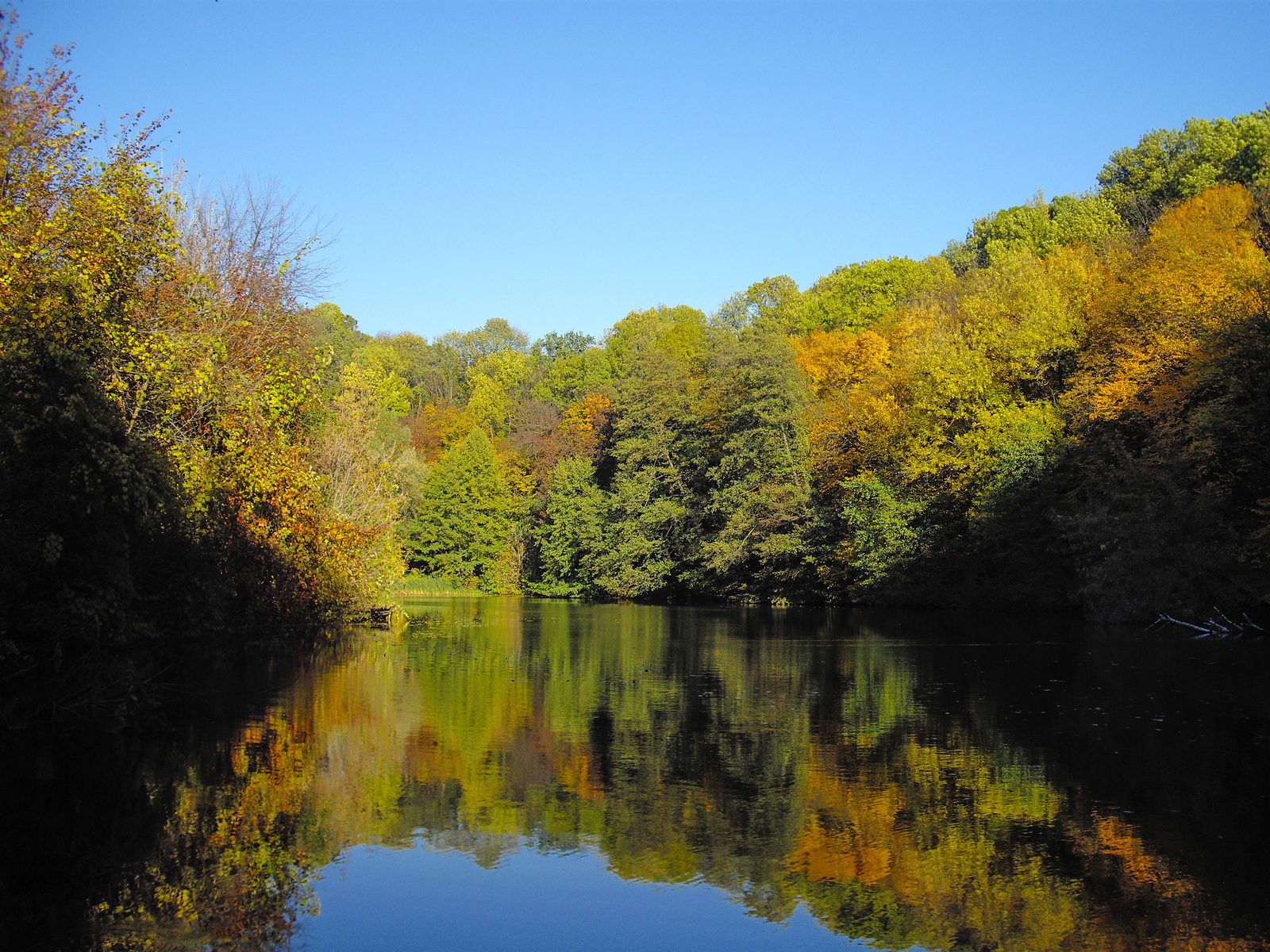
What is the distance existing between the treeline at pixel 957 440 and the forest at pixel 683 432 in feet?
0.56

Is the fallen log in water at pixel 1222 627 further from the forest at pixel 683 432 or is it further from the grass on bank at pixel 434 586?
the grass on bank at pixel 434 586

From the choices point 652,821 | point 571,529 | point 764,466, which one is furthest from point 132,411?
point 571,529

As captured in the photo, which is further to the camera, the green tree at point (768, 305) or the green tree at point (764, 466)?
the green tree at point (768, 305)

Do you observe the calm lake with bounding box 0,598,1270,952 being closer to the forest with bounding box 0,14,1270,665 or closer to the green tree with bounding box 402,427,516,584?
the forest with bounding box 0,14,1270,665

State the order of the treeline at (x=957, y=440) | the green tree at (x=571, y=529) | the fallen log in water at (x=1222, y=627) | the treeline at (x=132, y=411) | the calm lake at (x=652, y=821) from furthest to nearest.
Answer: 1. the green tree at (x=571, y=529)
2. the treeline at (x=957, y=440)
3. the fallen log in water at (x=1222, y=627)
4. the treeline at (x=132, y=411)
5. the calm lake at (x=652, y=821)

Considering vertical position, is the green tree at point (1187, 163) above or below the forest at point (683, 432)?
above

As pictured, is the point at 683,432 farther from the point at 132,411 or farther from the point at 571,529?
the point at 132,411

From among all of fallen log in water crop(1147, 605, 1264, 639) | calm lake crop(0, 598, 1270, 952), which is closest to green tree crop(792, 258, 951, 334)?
fallen log in water crop(1147, 605, 1264, 639)

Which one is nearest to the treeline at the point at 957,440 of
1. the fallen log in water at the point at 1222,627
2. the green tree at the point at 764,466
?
the green tree at the point at 764,466

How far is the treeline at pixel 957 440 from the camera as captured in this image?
3438cm

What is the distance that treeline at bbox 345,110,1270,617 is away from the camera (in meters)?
34.4

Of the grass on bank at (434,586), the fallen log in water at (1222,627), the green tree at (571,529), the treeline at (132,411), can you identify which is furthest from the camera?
the grass on bank at (434,586)

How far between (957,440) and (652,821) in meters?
39.1

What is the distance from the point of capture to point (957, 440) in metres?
45.2
